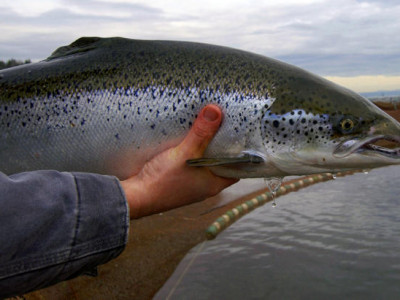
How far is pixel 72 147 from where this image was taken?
2.13 meters

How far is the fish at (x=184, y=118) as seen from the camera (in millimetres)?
2064

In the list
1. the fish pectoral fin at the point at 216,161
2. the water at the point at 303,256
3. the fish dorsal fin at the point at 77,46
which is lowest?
the water at the point at 303,256

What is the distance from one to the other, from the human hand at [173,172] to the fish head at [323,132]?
315mm

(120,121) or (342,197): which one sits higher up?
(120,121)

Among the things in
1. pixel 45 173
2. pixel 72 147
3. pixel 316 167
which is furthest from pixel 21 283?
pixel 316 167

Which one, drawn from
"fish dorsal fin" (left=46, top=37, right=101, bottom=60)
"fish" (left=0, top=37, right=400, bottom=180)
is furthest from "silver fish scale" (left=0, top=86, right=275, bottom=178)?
"fish dorsal fin" (left=46, top=37, right=101, bottom=60)

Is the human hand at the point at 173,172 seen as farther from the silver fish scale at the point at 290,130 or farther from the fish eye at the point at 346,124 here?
the fish eye at the point at 346,124

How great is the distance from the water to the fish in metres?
2.73

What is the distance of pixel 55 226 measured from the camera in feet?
4.48

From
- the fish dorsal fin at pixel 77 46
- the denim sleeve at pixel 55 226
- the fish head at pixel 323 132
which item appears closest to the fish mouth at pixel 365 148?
the fish head at pixel 323 132

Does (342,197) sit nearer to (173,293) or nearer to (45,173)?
(173,293)

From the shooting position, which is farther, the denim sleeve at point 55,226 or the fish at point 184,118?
the fish at point 184,118

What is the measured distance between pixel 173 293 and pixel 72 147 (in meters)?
2.82

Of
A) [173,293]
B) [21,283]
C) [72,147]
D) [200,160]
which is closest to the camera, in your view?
[21,283]
